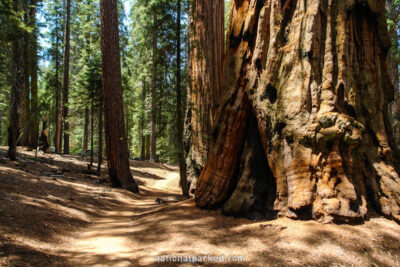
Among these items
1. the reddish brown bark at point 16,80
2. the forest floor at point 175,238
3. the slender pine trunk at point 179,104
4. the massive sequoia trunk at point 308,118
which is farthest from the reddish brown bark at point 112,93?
the massive sequoia trunk at point 308,118

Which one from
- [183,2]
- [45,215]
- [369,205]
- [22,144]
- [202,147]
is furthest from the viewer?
[22,144]

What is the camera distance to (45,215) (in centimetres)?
490

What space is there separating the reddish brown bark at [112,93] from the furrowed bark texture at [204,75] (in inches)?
133

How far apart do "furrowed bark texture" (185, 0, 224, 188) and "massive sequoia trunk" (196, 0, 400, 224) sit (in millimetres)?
2378

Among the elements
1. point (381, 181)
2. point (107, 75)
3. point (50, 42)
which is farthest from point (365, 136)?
point (50, 42)

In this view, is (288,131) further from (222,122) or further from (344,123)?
(222,122)

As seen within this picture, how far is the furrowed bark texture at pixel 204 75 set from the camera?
758cm

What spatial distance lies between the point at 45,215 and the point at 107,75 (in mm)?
6007

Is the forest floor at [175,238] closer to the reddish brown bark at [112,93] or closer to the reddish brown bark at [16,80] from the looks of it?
the reddish brown bark at [112,93]

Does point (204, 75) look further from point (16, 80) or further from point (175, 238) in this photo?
point (16, 80)

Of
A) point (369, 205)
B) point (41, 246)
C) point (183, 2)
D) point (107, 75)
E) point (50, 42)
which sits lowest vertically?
point (41, 246)

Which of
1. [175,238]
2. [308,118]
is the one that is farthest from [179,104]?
Result: [175,238]

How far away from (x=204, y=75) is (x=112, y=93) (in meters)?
3.95

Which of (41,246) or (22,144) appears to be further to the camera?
(22,144)
